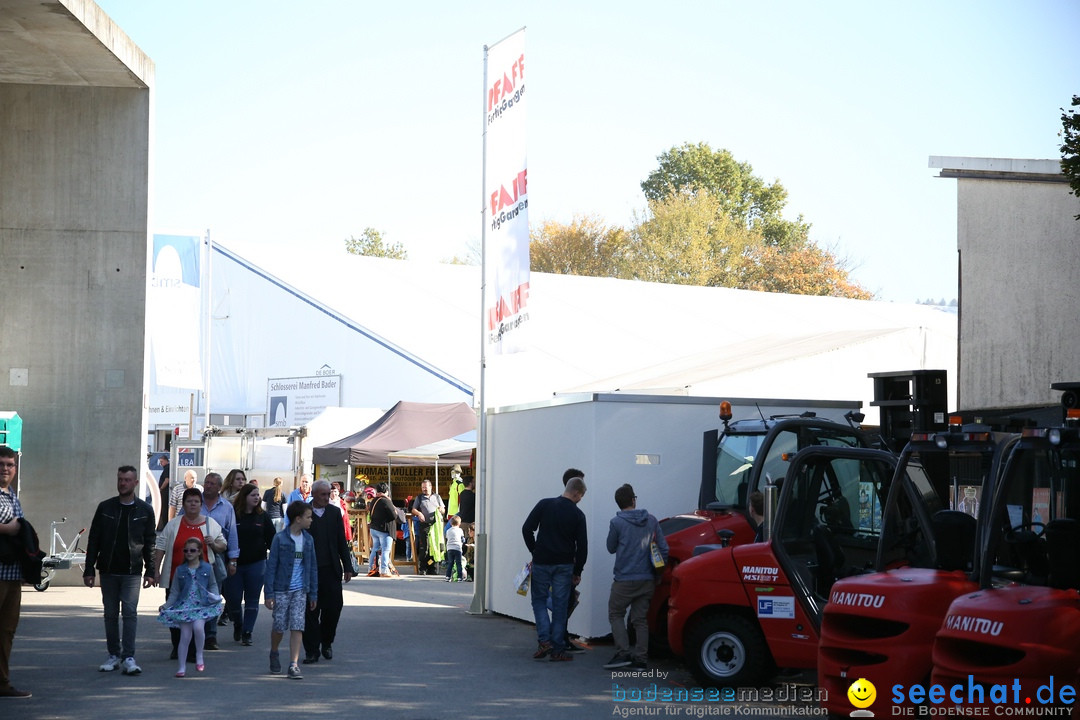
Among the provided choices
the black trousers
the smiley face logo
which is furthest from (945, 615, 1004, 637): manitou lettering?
the black trousers

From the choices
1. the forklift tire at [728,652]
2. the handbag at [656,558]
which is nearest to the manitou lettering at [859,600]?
the forklift tire at [728,652]

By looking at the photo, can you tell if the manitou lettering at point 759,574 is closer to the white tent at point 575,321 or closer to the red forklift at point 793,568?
the red forklift at point 793,568

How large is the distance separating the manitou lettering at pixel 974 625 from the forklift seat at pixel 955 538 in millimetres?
1066

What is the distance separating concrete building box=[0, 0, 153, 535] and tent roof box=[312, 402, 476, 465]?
256 inches

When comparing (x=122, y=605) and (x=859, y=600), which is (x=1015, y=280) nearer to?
(x=859, y=600)

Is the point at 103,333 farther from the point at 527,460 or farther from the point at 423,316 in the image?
the point at 423,316

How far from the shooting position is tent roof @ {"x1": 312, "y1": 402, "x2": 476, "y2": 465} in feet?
88.9

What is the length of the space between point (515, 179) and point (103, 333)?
8.17m


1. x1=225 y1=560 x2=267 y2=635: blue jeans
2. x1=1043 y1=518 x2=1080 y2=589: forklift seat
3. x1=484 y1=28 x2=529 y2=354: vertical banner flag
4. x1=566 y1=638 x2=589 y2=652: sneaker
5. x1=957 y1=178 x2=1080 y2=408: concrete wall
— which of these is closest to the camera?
x1=1043 y1=518 x2=1080 y2=589: forklift seat

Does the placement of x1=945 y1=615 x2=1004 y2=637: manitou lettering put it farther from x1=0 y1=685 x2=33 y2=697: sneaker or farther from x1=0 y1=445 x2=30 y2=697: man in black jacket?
x1=0 y1=685 x2=33 y2=697: sneaker

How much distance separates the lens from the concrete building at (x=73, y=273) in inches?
818

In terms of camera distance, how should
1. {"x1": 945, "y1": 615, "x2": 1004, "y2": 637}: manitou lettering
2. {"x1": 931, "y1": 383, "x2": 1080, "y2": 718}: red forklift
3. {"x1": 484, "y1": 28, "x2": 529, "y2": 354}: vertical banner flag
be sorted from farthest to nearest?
{"x1": 484, "y1": 28, "x2": 529, "y2": 354}: vertical banner flag → {"x1": 945, "y1": 615, "x2": 1004, "y2": 637}: manitou lettering → {"x1": 931, "y1": 383, "x2": 1080, "y2": 718}: red forklift

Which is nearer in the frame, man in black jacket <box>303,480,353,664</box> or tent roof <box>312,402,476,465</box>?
man in black jacket <box>303,480,353,664</box>
